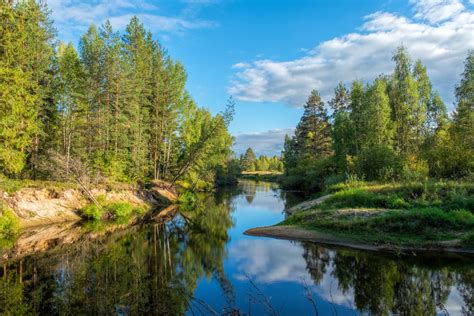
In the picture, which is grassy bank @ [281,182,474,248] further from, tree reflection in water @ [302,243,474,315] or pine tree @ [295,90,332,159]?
pine tree @ [295,90,332,159]

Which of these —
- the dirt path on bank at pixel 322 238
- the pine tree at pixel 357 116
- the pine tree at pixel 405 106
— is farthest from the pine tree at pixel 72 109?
the pine tree at pixel 405 106

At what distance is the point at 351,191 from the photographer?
79.3ft

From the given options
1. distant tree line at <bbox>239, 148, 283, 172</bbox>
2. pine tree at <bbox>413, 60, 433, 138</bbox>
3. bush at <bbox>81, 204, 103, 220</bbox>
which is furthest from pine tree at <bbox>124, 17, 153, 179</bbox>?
distant tree line at <bbox>239, 148, 283, 172</bbox>

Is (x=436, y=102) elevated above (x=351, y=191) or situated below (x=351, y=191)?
above

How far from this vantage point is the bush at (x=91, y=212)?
85.7ft

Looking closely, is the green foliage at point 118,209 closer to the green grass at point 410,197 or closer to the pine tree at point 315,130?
the green grass at point 410,197

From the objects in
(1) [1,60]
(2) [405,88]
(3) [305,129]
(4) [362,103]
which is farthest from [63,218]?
(3) [305,129]

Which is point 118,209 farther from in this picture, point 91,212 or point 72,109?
point 72,109

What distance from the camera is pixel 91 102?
106 feet

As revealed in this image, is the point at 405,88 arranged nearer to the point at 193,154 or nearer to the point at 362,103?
the point at 362,103

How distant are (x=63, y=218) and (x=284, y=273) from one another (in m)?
19.3

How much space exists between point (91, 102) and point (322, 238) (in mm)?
26888

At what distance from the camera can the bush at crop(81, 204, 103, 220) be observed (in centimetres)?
2611

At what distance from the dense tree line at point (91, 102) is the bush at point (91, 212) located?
409 cm
